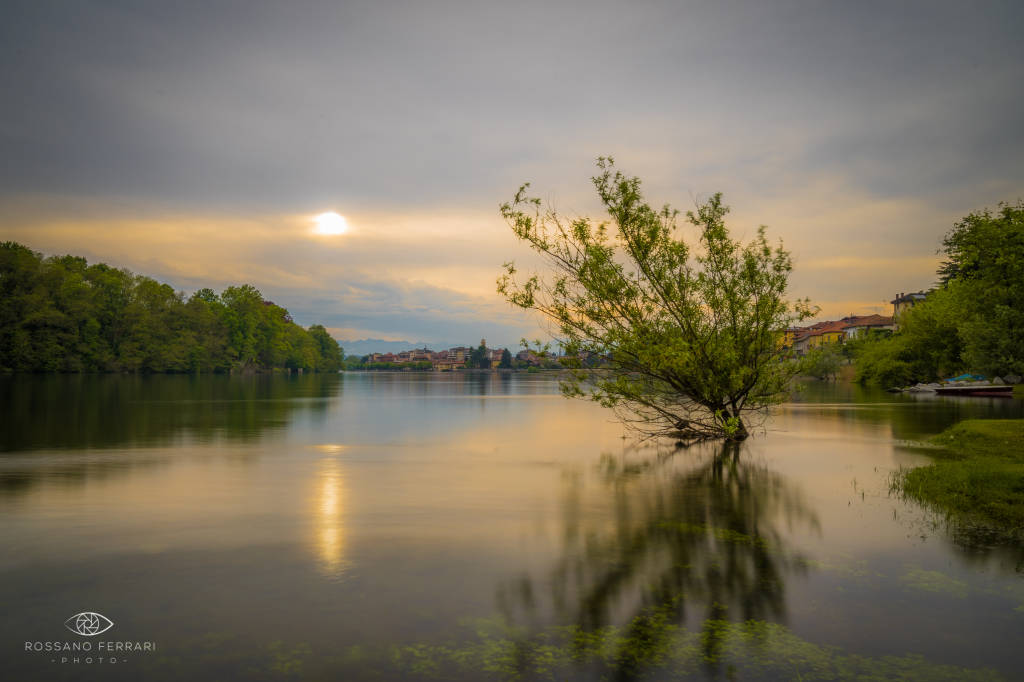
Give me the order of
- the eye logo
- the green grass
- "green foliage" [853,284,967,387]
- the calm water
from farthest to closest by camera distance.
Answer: "green foliage" [853,284,967,387], the green grass, the eye logo, the calm water

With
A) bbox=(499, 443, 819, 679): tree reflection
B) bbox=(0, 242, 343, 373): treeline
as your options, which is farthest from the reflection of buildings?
bbox=(0, 242, 343, 373): treeline

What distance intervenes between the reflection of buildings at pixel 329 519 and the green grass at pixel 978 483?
12.4 meters

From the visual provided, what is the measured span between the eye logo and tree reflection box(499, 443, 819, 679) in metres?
4.95

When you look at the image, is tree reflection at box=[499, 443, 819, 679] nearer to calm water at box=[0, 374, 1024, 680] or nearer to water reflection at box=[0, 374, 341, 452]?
calm water at box=[0, 374, 1024, 680]

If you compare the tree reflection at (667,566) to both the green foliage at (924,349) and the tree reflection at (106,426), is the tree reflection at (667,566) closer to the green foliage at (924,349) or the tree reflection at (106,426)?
the tree reflection at (106,426)

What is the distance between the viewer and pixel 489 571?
10.5 m

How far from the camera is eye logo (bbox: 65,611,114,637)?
7973 millimetres

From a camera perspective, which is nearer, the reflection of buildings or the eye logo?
the eye logo

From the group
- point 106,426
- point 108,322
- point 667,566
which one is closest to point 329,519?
point 667,566

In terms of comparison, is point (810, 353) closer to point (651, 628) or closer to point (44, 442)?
point (651, 628)
